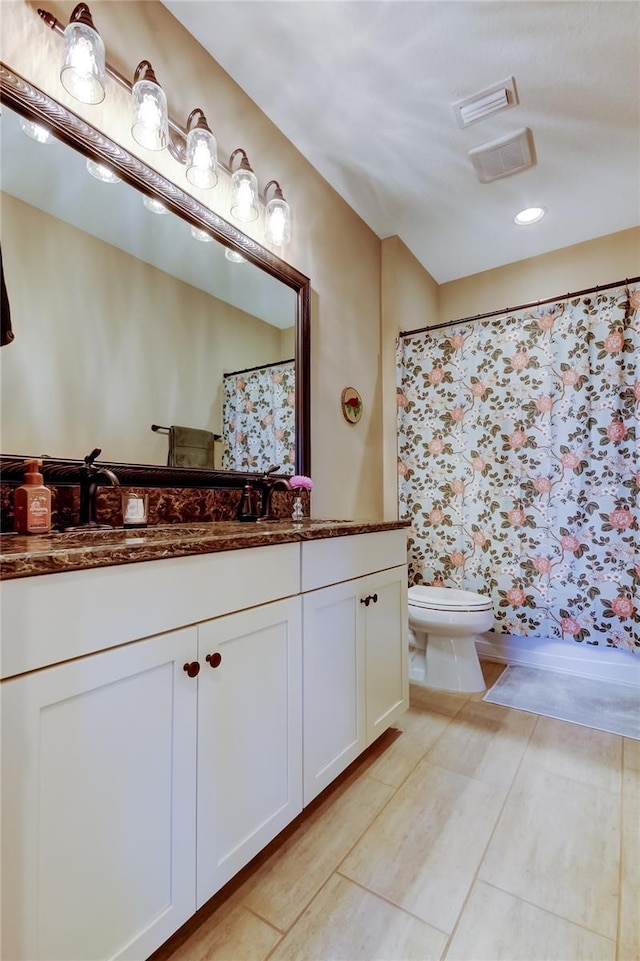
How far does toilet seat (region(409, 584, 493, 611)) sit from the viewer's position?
2004 mm

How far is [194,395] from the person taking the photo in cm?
144

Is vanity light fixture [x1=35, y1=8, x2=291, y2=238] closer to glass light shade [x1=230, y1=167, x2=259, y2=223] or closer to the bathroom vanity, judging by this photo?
glass light shade [x1=230, y1=167, x2=259, y2=223]

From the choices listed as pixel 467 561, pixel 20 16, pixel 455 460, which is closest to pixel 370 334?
pixel 455 460

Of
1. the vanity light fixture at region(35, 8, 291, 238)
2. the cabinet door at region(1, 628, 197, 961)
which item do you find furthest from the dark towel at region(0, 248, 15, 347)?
the cabinet door at region(1, 628, 197, 961)

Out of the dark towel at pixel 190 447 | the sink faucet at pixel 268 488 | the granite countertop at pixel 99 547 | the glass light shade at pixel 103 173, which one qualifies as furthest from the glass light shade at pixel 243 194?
the granite countertop at pixel 99 547

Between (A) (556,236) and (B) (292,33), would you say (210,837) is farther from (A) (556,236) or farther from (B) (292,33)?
(A) (556,236)

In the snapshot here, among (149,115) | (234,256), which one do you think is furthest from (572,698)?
(149,115)

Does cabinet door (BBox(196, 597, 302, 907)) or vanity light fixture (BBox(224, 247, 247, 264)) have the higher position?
vanity light fixture (BBox(224, 247, 247, 264))

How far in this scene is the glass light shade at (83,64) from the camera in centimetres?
105

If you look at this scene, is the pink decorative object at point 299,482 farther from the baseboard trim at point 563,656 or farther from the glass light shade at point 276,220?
the baseboard trim at point 563,656

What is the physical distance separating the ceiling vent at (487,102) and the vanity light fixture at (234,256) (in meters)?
1.07

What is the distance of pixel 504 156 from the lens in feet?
6.35

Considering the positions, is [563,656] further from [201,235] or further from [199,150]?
[199,150]

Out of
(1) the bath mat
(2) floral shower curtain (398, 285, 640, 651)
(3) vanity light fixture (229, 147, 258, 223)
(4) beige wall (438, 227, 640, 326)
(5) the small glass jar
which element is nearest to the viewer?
(5) the small glass jar
